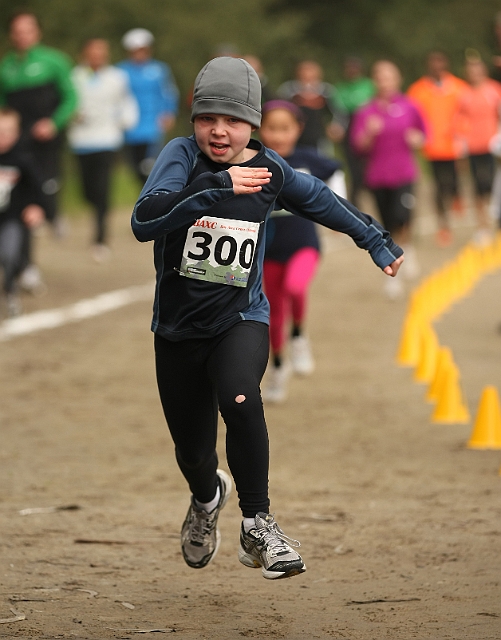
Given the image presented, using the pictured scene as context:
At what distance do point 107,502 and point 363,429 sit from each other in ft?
7.21

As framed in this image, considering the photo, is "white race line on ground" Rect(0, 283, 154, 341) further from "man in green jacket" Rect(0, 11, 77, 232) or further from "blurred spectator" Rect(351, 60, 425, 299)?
"blurred spectator" Rect(351, 60, 425, 299)

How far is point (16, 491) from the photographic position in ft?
21.3

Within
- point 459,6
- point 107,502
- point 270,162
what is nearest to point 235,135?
point 270,162

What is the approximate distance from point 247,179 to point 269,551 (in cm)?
127

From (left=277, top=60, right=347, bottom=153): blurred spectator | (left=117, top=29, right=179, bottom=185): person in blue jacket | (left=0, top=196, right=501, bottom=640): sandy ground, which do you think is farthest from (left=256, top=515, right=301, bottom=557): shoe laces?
(left=117, top=29, right=179, bottom=185): person in blue jacket

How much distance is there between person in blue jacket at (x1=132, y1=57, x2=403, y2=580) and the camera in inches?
181

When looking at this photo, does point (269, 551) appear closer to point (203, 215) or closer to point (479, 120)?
point (203, 215)

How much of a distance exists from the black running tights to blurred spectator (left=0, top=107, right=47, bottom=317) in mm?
6845

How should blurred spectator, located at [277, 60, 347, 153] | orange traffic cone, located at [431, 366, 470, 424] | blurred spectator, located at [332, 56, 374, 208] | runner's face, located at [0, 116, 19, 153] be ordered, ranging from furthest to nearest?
blurred spectator, located at [332, 56, 374, 208]
blurred spectator, located at [277, 60, 347, 153]
runner's face, located at [0, 116, 19, 153]
orange traffic cone, located at [431, 366, 470, 424]

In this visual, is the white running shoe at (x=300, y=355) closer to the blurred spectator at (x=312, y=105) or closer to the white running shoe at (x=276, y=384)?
the white running shoe at (x=276, y=384)

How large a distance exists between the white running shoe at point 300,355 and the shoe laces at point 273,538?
486 cm

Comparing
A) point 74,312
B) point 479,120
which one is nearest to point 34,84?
point 74,312

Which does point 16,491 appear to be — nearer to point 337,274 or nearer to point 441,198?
→ point 337,274

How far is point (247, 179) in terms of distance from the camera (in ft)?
15.1
